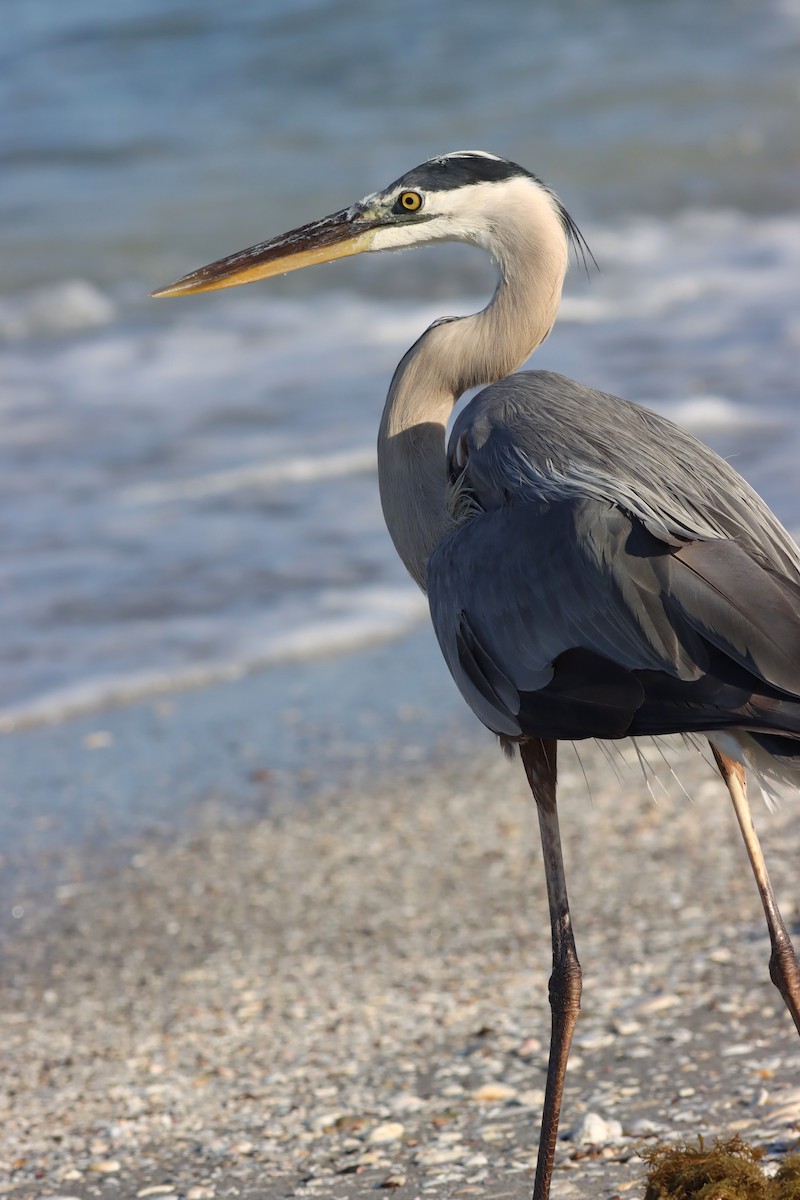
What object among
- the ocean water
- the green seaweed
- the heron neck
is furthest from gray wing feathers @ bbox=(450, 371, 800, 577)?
the ocean water

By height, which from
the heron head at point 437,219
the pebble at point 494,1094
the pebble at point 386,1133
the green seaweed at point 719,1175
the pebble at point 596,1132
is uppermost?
the heron head at point 437,219

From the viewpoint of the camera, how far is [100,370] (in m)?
10.6

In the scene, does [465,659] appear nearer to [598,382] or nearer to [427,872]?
[427,872]

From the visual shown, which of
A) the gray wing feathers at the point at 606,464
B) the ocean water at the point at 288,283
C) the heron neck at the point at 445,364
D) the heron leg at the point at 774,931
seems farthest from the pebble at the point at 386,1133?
the ocean water at the point at 288,283

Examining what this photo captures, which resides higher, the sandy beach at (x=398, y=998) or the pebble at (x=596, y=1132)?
the sandy beach at (x=398, y=998)

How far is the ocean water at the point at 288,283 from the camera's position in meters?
7.24

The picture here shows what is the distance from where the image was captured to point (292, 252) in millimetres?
4223

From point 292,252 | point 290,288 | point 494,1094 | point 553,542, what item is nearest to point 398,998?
point 494,1094

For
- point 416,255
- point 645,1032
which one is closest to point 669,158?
point 416,255

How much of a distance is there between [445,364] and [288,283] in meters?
8.39

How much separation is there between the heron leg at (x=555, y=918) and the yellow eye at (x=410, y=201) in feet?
4.63

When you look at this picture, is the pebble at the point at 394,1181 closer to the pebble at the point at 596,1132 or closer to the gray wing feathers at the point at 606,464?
the pebble at the point at 596,1132

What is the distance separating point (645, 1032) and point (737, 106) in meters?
13.5

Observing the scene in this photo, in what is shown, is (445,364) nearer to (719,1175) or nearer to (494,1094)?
(494,1094)
